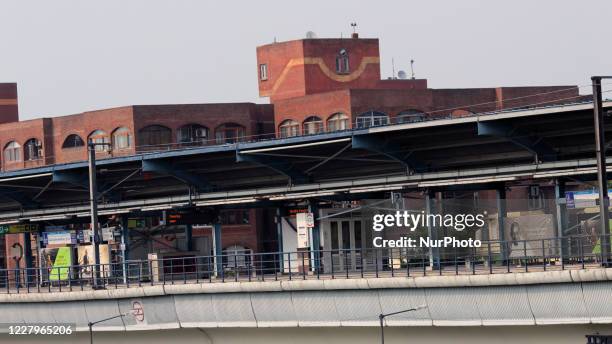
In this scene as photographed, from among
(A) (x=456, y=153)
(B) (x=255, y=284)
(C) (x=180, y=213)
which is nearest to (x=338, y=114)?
(C) (x=180, y=213)

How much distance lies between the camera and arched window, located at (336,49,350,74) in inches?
3964

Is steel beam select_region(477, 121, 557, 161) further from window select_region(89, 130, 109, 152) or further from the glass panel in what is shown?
window select_region(89, 130, 109, 152)

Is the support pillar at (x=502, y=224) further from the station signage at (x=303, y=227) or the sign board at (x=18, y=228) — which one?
the sign board at (x=18, y=228)

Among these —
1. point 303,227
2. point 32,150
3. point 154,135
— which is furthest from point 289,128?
point 303,227

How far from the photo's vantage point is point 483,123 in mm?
46812

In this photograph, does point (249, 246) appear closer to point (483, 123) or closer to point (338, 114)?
point (338, 114)

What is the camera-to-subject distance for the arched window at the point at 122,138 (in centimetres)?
9175

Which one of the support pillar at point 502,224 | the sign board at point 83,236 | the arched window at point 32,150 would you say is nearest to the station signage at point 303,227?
the support pillar at point 502,224

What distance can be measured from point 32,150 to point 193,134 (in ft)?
47.0

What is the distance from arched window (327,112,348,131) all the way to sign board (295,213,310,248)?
35421 mm

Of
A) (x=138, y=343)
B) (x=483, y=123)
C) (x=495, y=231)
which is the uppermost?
(x=483, y=123)

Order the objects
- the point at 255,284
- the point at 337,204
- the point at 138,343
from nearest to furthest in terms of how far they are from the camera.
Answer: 1. the point at 255,284
2. the point at 138,343
3. the point at 337,204

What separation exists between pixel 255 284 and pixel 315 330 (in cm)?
261

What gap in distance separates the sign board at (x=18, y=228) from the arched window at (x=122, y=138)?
2752 cm
